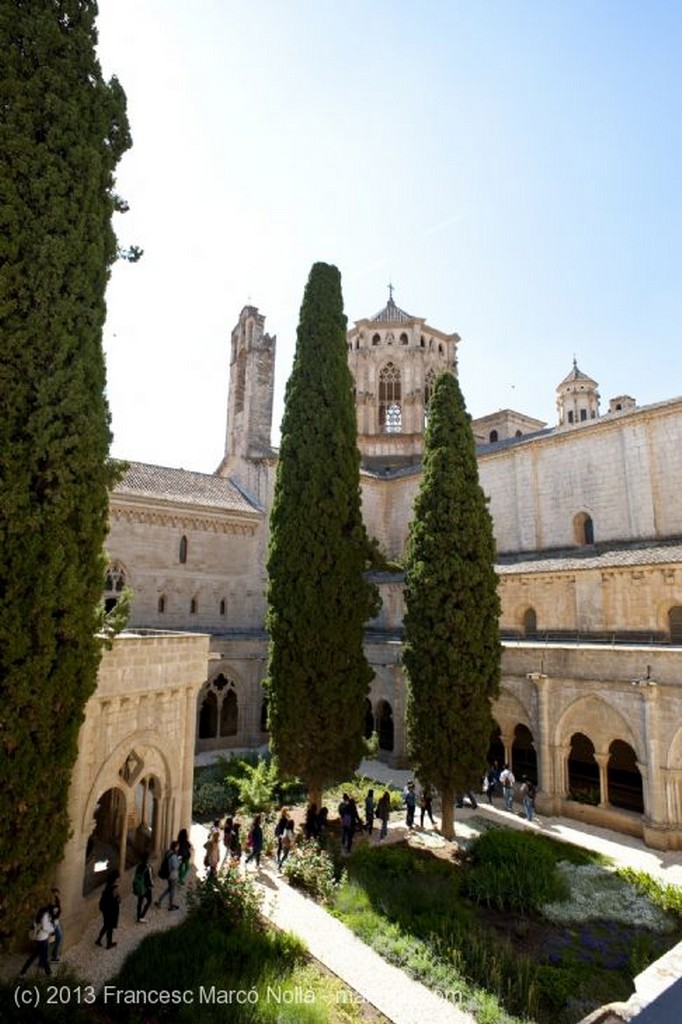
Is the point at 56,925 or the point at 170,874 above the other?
the point at 56,925

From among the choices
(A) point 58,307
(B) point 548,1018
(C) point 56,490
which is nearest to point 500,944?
(B) point 548,1018

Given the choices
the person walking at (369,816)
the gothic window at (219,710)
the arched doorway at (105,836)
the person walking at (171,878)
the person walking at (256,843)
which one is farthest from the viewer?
the gothic window at (219,710)

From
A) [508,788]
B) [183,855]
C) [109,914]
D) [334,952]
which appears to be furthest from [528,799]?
[109,914]

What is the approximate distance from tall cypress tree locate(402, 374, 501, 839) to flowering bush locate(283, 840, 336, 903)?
3433 millimetres

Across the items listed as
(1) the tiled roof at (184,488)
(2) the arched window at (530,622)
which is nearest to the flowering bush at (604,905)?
(2) the arched window at (530,622)

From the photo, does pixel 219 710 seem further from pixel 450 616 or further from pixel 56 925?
pixel 56 925

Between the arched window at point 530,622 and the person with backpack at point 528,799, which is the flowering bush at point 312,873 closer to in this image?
the person with backpack at point 528,799

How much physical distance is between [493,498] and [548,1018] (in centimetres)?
1967

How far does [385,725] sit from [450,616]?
8.99 meters

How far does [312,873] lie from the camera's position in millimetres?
10797

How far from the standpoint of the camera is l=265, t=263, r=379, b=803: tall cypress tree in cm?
1382

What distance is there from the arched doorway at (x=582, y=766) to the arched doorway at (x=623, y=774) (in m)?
0.44

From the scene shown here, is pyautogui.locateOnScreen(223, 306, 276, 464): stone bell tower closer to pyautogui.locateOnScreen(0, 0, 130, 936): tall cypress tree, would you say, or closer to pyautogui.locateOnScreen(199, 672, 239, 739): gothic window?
pyautogui.locateOnScreen(199, 672, 239, 739): gothic window

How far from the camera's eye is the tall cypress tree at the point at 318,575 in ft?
45.3
